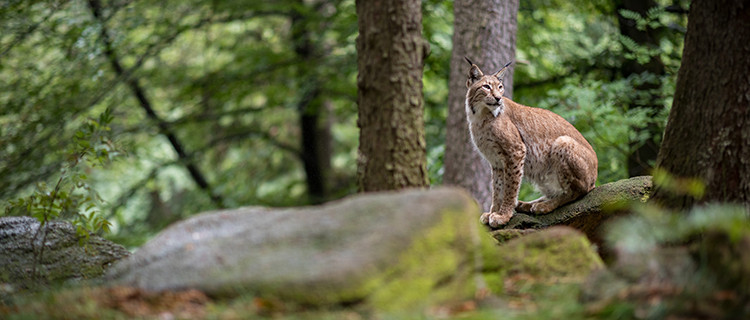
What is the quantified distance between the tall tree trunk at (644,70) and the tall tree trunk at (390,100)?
5163 millimetres

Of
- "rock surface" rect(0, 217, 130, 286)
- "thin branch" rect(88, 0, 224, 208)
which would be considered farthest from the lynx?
"thin branch" rect(88, 0, 224, 208)

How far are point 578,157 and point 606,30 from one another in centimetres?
644

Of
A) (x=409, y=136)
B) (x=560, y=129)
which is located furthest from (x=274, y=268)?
(x=560, y=129)

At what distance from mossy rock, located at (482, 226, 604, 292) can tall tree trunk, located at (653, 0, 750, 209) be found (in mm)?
815

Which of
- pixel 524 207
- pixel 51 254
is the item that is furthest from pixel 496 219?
pixel 51 254

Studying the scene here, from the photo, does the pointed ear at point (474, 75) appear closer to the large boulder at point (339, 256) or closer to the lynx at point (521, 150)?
the lynx at point (521, 150)

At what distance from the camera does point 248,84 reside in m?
10.0

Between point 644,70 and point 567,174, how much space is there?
4.31 metres

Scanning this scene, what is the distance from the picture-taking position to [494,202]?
5.87 m

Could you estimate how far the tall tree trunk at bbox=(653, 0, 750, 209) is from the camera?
3504mm

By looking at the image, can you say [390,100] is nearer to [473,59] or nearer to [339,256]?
[339,256]

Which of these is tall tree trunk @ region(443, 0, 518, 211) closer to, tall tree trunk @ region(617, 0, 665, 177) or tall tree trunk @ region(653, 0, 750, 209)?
tall tree trunk @ region(617, 0, 665, 177)

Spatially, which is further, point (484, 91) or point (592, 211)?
point (484, 91)

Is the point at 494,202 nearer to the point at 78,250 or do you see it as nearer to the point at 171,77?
the point at 78,250
